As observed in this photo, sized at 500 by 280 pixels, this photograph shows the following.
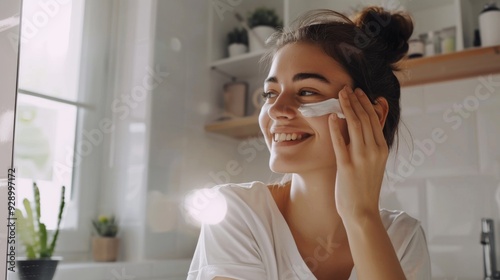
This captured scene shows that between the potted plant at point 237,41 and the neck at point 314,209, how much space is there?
2.74ft

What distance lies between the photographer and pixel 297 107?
76 cm

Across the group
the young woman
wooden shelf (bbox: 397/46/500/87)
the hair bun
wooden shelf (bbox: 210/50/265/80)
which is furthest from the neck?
wooden shelf (bbox: 210/50/265/80)

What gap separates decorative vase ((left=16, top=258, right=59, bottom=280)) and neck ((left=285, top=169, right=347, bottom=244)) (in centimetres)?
52

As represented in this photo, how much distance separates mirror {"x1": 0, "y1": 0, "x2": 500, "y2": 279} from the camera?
4.04 ft

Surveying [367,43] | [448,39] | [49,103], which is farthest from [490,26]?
[49,103]

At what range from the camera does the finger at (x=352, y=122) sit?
71 centimetres

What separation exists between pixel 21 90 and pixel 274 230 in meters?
0.75

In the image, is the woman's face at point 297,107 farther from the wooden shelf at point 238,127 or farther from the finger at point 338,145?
the wooden shelf at point 238,127

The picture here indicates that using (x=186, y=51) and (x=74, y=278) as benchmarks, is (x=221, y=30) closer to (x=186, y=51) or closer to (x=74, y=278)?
(x=186, y=51)

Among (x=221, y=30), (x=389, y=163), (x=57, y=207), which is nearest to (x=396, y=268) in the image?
(x=389, y=163)

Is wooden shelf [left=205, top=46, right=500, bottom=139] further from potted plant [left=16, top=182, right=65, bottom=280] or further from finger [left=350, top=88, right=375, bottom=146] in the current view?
potted plant [left=16, top=182, right=65, bottom=280]

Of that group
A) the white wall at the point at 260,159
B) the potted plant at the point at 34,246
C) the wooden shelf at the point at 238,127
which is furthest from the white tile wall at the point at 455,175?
the potted plant at the point at 34,246

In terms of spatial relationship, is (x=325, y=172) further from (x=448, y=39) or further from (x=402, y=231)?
(x=448, y=39)

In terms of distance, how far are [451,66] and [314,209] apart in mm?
634
